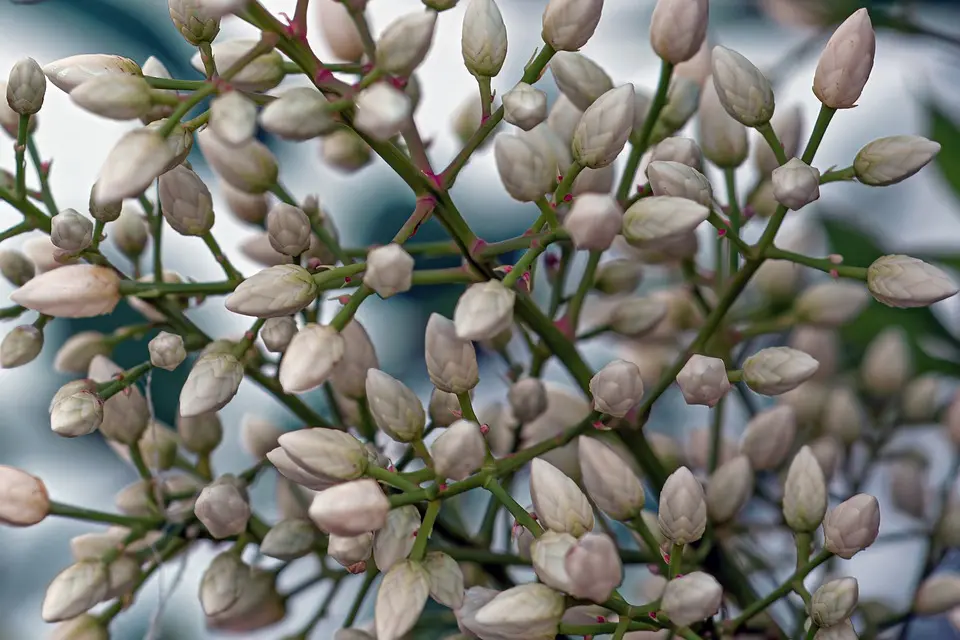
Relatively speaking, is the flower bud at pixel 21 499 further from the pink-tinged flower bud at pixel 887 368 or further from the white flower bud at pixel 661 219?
the pink-tinged flower bud at pixel 887 368

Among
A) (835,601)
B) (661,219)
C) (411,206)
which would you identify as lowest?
(411,206)

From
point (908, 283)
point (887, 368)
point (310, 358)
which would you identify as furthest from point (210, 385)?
point (887, 368)

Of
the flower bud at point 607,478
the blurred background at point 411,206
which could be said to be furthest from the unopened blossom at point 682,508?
the blurred background at point 411,206

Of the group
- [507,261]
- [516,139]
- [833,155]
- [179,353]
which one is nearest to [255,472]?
[179,353]

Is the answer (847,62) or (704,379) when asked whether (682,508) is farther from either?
(847,62)

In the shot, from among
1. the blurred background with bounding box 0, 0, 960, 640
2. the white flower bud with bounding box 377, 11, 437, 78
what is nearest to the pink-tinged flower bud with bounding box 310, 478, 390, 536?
the white flower bud with bounding box 377, 11, 437, 78

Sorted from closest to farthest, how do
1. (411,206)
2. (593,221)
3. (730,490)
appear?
1. (593,221)
2. (730,490)
3. (411,206)

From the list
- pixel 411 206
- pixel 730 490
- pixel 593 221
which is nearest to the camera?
pixel 593 221
